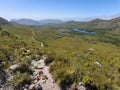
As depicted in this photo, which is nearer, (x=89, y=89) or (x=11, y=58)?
(x=89, y=89)

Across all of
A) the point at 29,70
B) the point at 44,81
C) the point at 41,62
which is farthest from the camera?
the point at 41,62

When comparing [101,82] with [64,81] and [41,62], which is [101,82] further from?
[41,62]

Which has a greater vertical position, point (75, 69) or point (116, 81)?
point (75, 69)

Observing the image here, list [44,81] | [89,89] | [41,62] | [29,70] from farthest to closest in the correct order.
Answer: [41,62], [29,70], [44,81], [89,89]

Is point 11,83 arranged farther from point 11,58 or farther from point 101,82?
point 101,82

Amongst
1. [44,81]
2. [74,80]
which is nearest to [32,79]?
[44,81]

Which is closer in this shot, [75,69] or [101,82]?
[101,82]

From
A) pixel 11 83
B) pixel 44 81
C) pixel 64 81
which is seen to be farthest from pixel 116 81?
pixel 11 83

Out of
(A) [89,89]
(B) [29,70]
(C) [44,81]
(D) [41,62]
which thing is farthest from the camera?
(D) [41,62]
